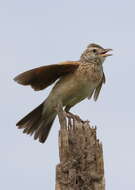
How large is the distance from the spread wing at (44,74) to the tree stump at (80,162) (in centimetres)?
206

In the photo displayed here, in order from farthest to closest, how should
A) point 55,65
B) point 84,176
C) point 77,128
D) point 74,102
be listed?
point 74,102 < point 55,65 < point 77,128 < point 84,176

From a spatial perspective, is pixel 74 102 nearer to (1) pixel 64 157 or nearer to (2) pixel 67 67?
(2) pixel 67 67

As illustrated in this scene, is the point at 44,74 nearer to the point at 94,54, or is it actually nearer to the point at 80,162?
the point at 94,54

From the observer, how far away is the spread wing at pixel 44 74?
874cm

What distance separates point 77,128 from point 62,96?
2.44m

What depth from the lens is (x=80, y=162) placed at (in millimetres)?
6570

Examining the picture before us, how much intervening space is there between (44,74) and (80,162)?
2652 millimetres

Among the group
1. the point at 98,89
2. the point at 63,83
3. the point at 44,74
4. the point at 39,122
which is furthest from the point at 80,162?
the point at 98,89

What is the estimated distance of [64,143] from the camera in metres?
6.77

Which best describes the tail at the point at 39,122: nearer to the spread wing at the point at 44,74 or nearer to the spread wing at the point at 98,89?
the spread wing at the point at 44,74

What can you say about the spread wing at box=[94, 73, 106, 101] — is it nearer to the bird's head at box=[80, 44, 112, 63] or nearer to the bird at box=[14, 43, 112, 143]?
the bird at box=[14, 43, 112, 143]

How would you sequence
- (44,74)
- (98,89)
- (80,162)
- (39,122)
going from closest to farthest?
(80,162) → (44,74) → (39,122) → (98,89)

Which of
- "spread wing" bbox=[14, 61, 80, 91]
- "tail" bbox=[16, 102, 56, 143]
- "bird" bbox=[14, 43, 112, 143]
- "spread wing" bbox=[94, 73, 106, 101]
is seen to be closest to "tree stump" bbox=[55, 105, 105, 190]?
"spread wing" bbox=[14, 61, 80, 91]

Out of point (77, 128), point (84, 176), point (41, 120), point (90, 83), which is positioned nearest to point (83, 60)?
point (90, 83)
